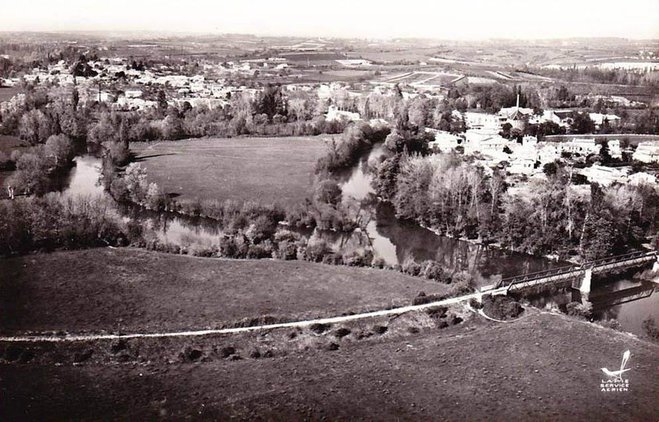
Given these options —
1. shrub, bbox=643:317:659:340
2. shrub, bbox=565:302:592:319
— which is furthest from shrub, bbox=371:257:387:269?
shrub, bbox=643:317:659:340

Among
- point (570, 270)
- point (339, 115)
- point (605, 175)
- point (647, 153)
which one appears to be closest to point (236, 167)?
point (339, 115)

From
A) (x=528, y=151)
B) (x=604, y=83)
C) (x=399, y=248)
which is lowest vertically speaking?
(x=399, y=248)

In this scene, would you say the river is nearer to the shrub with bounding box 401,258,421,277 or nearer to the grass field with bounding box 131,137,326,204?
the shrub with bounding box 401,258,421,277

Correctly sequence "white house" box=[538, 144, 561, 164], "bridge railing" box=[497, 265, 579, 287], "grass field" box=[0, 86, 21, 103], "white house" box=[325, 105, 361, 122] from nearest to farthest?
"bridge railing" box=[497, 265, 579, 287]
"grass field" box=[0, 86, 21, 103]
"white house" box=[538, 144, 561, 164]
"white house" box=[325, 105, 361, 122]

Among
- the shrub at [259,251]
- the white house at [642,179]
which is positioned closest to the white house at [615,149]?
the white house at [642,179]

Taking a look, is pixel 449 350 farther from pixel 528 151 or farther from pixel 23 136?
pixel 23 136

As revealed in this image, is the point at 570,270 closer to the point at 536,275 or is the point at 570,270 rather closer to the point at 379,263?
the point at 536,275

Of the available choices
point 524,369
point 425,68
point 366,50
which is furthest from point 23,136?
point 366,50
